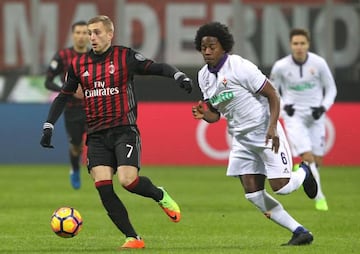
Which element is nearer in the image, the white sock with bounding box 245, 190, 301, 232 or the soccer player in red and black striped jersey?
the soccer player in red and black striped jersey

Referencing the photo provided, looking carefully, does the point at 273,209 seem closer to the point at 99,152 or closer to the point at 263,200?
the point at 263,200

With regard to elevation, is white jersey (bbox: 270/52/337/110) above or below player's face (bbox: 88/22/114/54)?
below

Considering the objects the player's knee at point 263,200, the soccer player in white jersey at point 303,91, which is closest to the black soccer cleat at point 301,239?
the player's knee at point 263,200

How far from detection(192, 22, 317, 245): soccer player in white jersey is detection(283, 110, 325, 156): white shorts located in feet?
15.4

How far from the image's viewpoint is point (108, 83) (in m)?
10.8

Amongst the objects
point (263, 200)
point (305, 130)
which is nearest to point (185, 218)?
point (305, 130)

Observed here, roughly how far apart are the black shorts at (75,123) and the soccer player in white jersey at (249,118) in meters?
7.09

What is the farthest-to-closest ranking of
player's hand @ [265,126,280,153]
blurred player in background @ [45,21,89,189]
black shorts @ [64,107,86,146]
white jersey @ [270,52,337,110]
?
1. black shorts @ [64,107,86,146]
2. blurred player in background @ [45,21,89,189]
3. white jersey @ [270,52,337,110]
4. player's hand @ [265,126,280,153]

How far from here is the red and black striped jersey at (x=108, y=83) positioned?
35.3 ft

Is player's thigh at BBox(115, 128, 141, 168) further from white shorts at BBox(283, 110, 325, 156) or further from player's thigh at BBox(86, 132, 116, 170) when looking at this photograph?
white shorts at BBox(283, 110, 325, 156)

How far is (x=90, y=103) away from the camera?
10797mm

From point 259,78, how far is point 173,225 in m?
3.06

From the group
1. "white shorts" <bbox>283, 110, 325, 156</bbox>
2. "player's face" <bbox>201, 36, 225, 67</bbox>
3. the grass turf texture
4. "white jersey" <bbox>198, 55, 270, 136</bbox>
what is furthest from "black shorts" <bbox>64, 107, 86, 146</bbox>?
"player's face" <bbox>201, 36, 225, 67</bbox>

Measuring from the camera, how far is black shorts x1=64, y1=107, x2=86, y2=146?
17.8 metres
